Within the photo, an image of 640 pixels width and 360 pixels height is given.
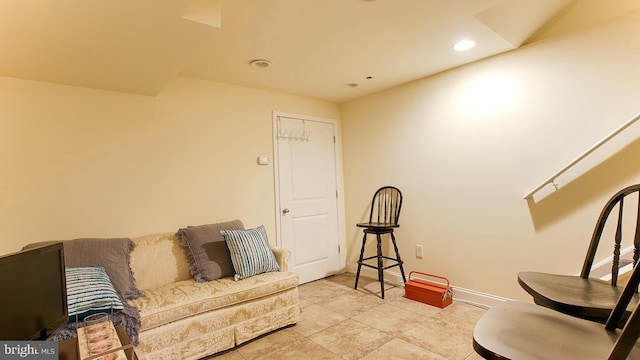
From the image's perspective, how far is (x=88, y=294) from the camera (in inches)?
70.7

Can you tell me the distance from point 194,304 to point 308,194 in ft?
6.33

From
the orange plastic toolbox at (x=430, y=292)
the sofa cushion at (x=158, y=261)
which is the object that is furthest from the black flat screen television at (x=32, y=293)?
the orange plastic toolbox at (x=430, y=292)

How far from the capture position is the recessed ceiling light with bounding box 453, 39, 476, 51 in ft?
7.97

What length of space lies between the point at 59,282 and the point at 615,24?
350cm

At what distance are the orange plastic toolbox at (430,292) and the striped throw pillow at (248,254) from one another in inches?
53.0

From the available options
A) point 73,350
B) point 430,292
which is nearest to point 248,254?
point 73,350

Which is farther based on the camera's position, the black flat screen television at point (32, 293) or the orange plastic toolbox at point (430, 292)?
the orange plastic toolbox at point (430, 292)

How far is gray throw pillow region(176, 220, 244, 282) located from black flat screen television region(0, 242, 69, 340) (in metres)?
1.33

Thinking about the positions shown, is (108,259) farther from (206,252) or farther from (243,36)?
(243,36)

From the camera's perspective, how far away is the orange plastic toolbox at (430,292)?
2.89m

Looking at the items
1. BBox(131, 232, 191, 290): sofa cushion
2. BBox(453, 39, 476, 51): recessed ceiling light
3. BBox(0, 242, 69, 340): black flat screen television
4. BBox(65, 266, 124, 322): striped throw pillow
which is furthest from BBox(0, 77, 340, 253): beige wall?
BBox(453, 39, 476, 51): recessed ceiling light

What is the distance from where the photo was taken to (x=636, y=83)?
2.12 meters

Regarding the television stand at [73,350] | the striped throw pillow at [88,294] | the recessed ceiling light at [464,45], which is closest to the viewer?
the television stand at [73,350]

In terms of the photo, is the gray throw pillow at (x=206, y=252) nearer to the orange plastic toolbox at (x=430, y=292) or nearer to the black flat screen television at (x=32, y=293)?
the black flat screen television at (x=32, y=293)
